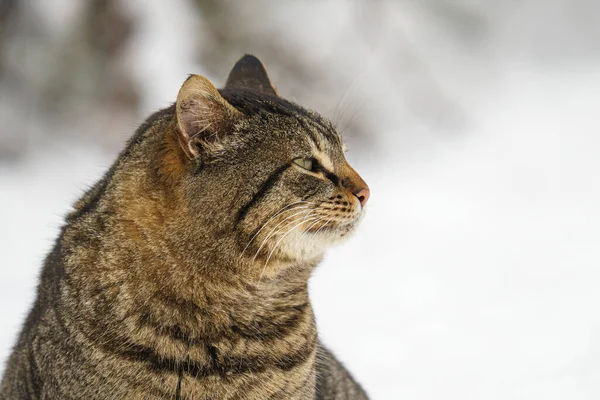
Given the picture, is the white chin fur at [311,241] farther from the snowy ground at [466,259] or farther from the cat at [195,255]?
the snowy ground at [466,259]

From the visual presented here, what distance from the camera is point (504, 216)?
5.39 meters

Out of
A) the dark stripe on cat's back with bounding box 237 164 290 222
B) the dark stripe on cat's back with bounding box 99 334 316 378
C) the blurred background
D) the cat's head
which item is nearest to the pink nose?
the cat's head

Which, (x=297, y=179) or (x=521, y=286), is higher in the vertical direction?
(x=521, y=286)

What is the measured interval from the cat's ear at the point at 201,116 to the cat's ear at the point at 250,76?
51cm

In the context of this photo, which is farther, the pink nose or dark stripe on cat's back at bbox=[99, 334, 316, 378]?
the pink nose

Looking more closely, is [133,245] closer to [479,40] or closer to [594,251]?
[594,251]

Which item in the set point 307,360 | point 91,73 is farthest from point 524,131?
point 307,360

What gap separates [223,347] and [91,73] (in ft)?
15.3

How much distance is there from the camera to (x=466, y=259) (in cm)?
482

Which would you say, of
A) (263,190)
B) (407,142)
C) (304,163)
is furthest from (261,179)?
(407,142)

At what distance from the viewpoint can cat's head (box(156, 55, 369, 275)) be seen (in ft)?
6.43

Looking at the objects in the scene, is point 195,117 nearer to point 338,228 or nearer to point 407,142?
point 338,228

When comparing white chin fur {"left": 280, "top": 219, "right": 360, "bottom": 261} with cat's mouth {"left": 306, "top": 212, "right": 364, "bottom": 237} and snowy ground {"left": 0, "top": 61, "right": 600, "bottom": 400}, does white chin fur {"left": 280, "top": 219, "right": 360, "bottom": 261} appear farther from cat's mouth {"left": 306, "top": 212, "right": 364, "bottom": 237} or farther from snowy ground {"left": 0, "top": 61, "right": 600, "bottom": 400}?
snowy ground {"left": 0, "top": 61, "right": 600, "bottom": 400}

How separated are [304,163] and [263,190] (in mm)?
171
